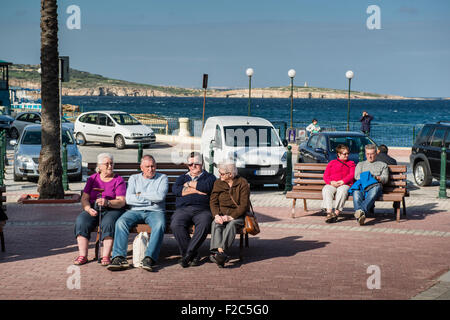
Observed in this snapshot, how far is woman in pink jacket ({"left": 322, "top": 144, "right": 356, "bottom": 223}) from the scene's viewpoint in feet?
36.6

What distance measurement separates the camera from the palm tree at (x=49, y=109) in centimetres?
1314

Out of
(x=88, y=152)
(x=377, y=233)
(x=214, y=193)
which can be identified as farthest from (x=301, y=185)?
(x=88, y=152)

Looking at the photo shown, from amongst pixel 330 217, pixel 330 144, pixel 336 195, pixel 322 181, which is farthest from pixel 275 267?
pixel 330 144

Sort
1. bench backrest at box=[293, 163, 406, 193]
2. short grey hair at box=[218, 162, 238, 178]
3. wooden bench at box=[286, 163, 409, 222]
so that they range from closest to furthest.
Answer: short grey hair at box=[218, 162, 238, 178] → wooden bench at box=[286, 163, 409, 222] → bench backrest at box=[293, 163, 406, 193]

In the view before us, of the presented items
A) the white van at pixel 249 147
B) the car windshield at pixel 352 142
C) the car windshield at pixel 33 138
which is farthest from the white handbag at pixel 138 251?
the car windshield at pixel 33 138

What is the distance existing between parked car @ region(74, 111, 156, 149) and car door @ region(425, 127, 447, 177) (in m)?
15.2

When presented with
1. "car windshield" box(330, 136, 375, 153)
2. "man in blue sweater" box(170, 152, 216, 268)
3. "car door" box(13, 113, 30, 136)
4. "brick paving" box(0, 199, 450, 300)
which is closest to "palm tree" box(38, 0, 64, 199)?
"brick paving" box(0, 199, 450, 300)

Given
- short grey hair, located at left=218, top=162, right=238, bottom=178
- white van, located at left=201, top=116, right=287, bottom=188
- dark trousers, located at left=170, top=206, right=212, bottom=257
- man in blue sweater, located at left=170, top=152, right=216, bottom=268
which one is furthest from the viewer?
white van, located at left=201, top=116, right=287, bottom=188

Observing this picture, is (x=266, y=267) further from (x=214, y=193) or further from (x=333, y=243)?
(x=333, y=243)

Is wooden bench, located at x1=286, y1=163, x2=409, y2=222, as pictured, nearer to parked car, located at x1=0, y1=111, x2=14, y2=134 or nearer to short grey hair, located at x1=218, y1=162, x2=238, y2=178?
short grey hair, located at x1=218, y1=162, x2=238, y2=178

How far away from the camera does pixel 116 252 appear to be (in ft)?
25.6

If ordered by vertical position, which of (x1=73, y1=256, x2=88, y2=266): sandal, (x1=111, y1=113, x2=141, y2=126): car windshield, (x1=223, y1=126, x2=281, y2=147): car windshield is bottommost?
(x1=73, y1=256, x2=88, y2=266): sandal

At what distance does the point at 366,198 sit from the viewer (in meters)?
11.2
